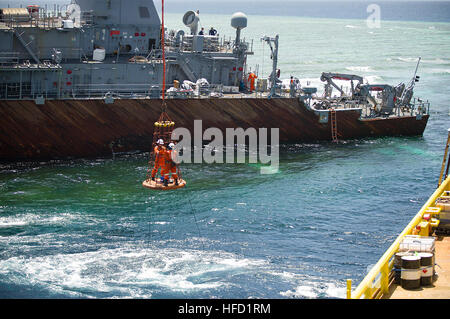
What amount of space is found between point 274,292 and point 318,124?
28201mm

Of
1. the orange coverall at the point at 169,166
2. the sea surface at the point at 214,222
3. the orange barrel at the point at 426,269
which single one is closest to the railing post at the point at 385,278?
the orange barrel at the point at 426,269

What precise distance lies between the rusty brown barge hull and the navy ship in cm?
7

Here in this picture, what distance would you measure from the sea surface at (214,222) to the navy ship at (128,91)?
161 cm

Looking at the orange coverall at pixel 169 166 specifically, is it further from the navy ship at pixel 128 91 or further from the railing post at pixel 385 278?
the railing post at pixel 385 278

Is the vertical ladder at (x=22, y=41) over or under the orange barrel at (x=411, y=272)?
over

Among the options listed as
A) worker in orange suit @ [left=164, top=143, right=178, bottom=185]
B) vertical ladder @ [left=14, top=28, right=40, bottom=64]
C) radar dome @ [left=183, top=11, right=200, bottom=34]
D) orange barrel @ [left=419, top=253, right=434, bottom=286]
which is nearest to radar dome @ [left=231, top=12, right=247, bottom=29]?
radar dome @ [left=183, top=11, right=200, bottom=34]

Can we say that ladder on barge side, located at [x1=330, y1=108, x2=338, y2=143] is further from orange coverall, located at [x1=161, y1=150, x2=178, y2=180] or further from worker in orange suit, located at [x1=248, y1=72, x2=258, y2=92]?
orange coverall, located at [x1=161, y1=150, x2=178, y2=180]

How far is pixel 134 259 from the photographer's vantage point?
31812 mm

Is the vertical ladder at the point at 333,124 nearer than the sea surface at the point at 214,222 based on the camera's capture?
No

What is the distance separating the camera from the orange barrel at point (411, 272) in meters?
19.6

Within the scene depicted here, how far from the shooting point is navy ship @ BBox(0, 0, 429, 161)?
154 ft
